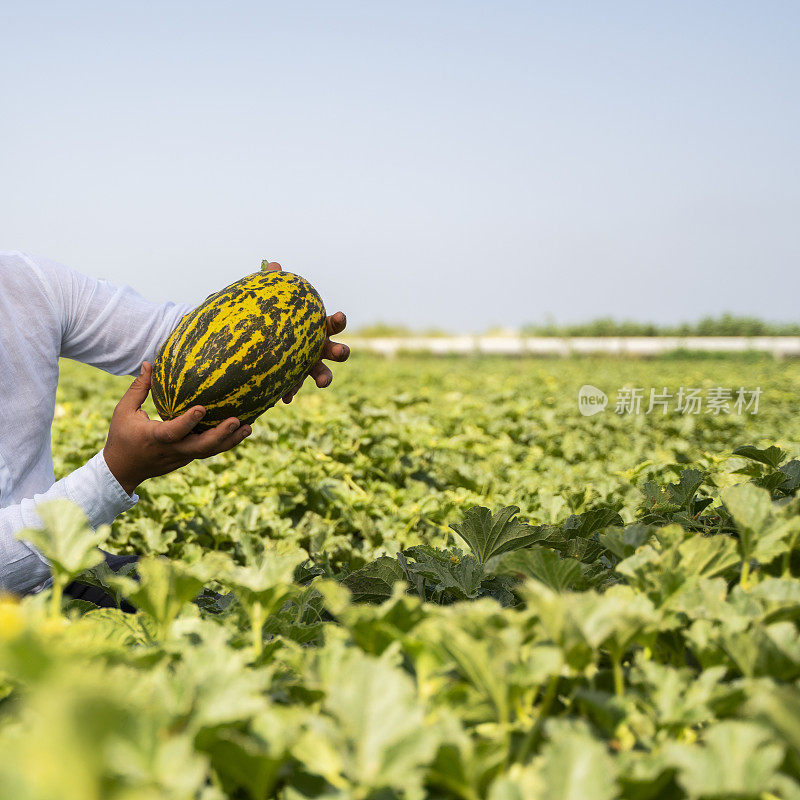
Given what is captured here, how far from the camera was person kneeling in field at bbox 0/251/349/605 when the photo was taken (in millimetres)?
2094

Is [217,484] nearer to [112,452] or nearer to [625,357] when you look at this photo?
[112,452]

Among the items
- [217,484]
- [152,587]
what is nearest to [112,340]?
[217,484]

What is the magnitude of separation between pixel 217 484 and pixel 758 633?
10.1 feet

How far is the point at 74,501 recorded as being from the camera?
6.70 ft

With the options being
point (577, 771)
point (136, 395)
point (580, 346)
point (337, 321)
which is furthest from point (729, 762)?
point (580, 346)

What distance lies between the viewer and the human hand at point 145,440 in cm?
215

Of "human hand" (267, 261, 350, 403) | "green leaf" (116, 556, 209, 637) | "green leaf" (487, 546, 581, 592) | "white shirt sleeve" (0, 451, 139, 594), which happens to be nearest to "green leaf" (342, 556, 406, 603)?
"green leaf" (487, 546, 581, 592)

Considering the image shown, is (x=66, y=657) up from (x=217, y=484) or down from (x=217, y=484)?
up

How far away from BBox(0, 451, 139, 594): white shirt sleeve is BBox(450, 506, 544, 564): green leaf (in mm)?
1126

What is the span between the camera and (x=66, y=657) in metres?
0.65

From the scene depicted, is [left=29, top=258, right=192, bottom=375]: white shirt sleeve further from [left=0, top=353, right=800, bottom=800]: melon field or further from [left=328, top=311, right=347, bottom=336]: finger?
[left=0, top=353, right=800, bottom=800]: melon field

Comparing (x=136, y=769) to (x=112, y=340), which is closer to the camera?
(x=136, y=769)

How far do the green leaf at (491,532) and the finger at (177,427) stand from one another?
1.03 meters

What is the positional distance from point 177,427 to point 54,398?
0.95 meters
